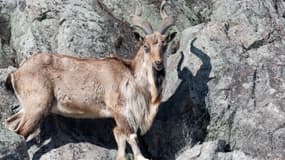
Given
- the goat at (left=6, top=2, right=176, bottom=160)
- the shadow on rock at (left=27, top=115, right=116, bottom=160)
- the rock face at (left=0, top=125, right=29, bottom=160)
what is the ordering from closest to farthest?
the rock face at (left=0, top=125, right=29, bottom=160) → the goat at (left=6, top=2, right=176, bottom=160) → the shadow on rock at (left=27, top=115, right=116, bottom=160)

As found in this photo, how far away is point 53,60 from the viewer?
57.8 ft

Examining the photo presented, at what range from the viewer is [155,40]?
17594 millimetres

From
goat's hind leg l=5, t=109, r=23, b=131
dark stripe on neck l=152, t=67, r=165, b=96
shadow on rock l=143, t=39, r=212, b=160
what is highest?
dark stripe on neck l=152, t=67, r=165, b=96

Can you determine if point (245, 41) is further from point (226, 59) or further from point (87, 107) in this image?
point (87, 107)

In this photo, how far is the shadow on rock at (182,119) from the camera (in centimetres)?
1816

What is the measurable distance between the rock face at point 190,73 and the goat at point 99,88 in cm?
50

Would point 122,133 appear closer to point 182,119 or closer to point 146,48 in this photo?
point 182,119

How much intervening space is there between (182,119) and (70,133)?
249 cm

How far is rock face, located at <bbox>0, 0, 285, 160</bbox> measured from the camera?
57.6 feet

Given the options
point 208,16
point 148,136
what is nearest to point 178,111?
point 148,136

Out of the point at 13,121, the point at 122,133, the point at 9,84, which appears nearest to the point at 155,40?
the point at 122,133

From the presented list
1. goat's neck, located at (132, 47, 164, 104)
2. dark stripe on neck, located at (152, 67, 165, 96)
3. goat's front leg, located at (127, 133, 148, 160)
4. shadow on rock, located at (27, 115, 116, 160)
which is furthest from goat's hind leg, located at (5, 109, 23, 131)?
dark stripe on neck, located at (152, 67, 165, 96)

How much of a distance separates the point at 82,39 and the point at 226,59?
10.7ft

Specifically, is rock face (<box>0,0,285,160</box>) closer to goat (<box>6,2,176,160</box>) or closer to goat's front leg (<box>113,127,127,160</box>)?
goat's front leg (<box>113,127,127,160</box>)
